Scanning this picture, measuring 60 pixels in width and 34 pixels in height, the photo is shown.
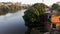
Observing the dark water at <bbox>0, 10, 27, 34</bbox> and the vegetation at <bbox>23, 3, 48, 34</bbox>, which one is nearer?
the vegetation at <bbox>23, 3, 48, 34</bbox>

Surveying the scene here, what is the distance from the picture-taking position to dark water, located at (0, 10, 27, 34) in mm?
2523

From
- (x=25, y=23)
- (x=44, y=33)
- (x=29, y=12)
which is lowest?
(x=44, y=33)

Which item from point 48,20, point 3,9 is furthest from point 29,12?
point 3,9

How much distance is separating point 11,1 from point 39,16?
721 millimetres

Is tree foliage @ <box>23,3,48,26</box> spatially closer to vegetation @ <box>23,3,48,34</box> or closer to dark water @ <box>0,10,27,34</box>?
vegetation @ <box>23,3,48,34</box>

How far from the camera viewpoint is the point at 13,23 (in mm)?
2598

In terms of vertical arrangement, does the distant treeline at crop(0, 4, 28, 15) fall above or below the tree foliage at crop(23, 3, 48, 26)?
above

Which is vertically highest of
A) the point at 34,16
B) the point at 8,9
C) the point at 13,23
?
the point at 8,9

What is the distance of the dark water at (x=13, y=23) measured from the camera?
2523mm

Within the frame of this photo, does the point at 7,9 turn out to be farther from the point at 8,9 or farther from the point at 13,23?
the point at 13,23

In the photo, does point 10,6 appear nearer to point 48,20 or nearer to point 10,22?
point 10,22

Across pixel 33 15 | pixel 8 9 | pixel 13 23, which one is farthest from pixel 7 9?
pixel 33 15

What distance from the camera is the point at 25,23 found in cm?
241

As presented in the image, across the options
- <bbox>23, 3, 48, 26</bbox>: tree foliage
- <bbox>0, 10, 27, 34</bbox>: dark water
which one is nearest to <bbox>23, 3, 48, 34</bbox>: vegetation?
<bbox>23, 3, 48, 26</bbox>: tree foliage
